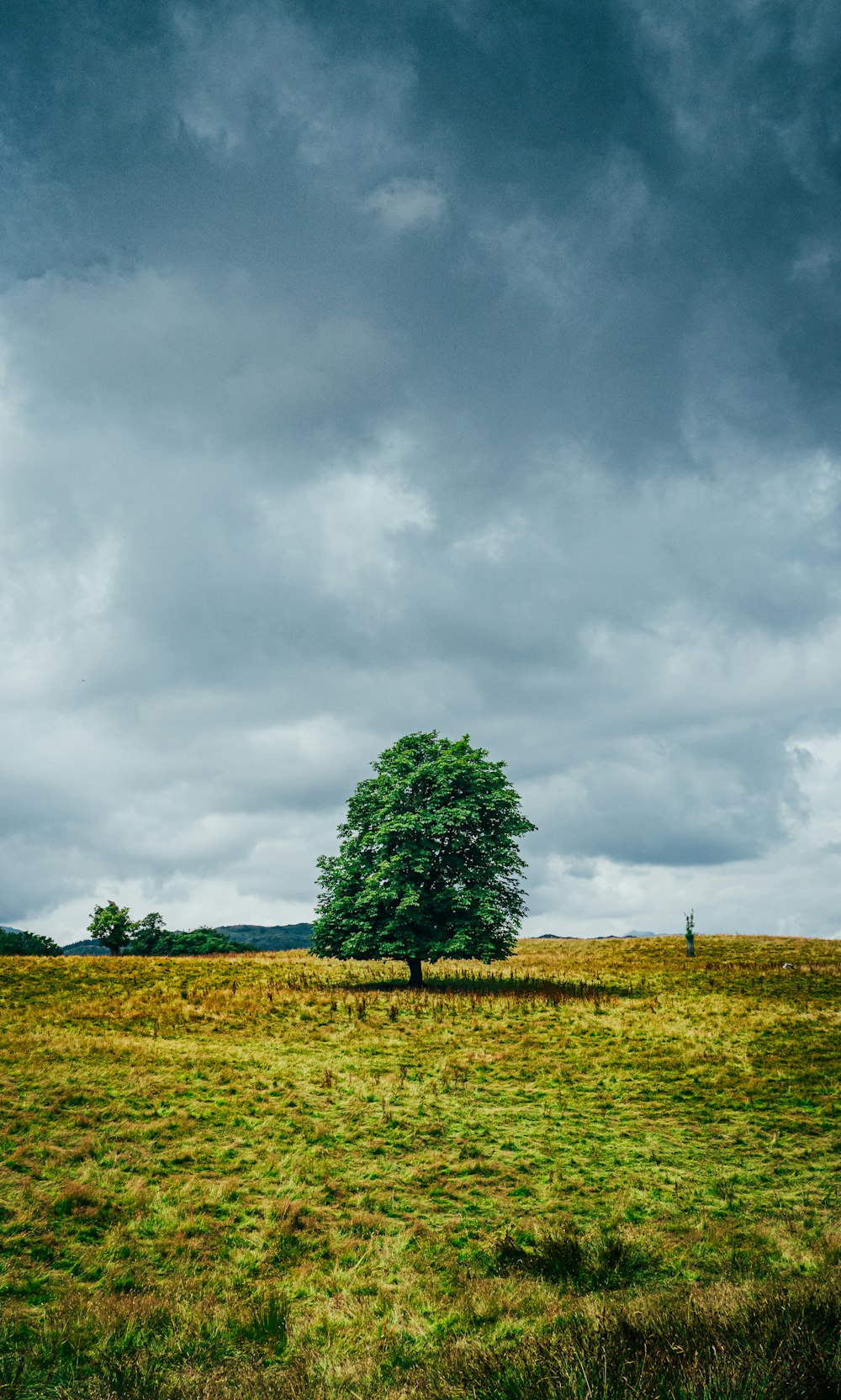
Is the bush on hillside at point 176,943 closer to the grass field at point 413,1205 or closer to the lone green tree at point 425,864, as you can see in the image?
the lone green tree at point 425,864

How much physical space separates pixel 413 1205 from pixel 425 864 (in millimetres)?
23078

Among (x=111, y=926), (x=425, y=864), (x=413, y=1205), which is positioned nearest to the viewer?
(x=413, y=1205)

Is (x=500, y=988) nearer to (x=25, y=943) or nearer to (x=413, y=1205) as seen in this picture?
(x=413, y=1205)

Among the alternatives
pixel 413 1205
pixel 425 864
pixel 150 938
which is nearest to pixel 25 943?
pixel 150 938

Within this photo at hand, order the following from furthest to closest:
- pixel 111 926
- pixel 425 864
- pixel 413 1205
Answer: pixel 111 926 < pixel 425 864 < pixel 413 1205

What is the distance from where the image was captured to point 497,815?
38.6m

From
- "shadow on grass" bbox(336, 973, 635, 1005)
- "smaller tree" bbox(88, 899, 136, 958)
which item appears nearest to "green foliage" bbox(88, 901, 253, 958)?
"smaller tree" bbox(88, 899, 136, 958)

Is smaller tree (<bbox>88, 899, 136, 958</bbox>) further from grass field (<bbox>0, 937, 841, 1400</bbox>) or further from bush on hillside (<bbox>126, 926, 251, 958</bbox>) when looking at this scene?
grass field (<bbox>0, 937, 841, 1400</bbox>)

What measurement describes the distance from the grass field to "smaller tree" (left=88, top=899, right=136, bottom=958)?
5074 cm

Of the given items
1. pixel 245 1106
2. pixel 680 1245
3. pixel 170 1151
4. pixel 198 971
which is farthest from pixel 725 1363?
pixel 198 971

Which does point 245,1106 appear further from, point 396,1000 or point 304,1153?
point 396,1000

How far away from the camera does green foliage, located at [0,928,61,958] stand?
258 feet

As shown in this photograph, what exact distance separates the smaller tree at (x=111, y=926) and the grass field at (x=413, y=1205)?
50738mm

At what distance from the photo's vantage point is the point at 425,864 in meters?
36.2
